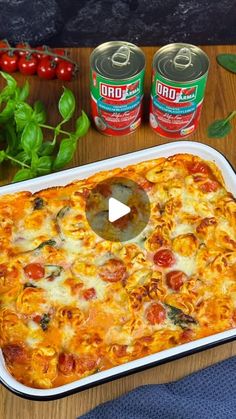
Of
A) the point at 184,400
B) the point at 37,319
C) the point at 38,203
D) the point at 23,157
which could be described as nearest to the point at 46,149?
the point at 23,157

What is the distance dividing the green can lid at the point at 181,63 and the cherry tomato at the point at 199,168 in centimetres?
20

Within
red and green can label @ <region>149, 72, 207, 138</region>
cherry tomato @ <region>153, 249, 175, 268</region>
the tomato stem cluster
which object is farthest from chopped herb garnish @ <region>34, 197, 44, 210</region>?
the tomato stem cluster

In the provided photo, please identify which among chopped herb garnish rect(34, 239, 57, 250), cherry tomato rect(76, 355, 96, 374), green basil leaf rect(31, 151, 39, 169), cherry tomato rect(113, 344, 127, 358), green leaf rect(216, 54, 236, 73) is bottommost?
cherry tomato rect(76, 355, 96, 374)

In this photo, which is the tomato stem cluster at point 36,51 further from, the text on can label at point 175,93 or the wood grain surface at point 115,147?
the text on can label at point 175,93

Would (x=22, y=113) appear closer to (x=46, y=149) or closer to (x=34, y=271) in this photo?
(x=46, y=149)

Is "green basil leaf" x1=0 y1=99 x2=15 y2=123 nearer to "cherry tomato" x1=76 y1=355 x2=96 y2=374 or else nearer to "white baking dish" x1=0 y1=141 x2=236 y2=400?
"white baking dish" x1=0 y1=141 x2=236 y2=400

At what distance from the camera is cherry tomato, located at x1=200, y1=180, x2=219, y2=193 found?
1.43 m

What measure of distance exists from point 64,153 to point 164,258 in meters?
0.34

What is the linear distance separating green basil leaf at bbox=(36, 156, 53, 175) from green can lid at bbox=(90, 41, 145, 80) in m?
0.24

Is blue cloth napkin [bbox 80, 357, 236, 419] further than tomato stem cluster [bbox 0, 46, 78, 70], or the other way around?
tomato stem cluster [bbox 0, 46, 78, 70]

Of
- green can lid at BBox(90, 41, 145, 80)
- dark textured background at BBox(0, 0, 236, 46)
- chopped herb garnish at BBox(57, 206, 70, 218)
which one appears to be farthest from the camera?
dark textured background at BBox(0, 0, 236, 46)

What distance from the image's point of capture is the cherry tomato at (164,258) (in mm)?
1360

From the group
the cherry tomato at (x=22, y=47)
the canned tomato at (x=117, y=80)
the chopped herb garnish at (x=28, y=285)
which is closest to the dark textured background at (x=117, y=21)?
the cherry tomato at (x=22, y=47)

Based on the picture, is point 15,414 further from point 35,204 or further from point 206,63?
point 206,63
